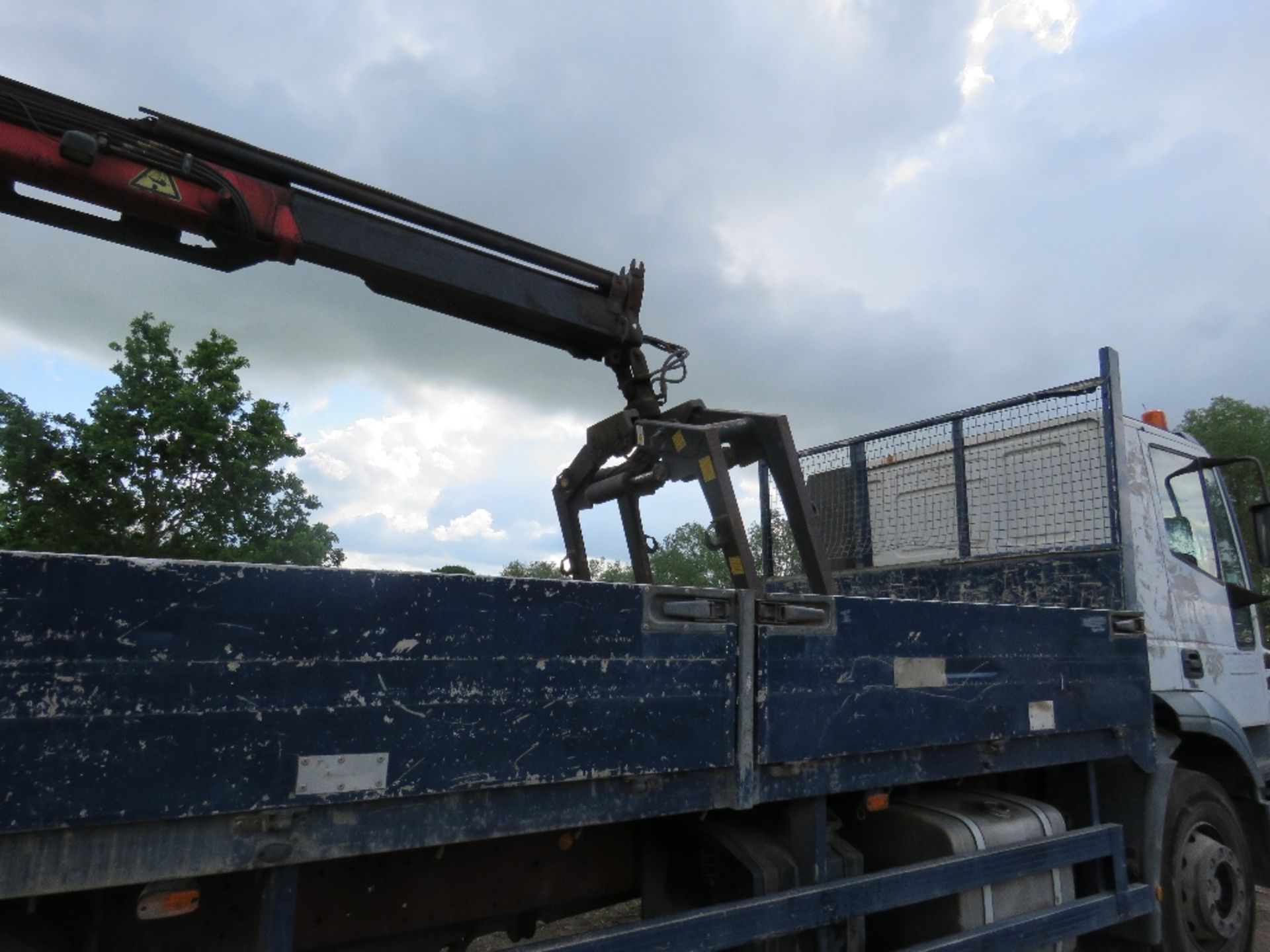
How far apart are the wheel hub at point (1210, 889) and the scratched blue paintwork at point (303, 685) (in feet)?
9.58

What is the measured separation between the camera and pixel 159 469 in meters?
18.2

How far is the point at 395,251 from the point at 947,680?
2.73 metres

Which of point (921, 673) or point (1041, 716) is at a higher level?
point (921, 673)

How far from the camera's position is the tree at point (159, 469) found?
56.9ft

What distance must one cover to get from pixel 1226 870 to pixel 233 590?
181 inches

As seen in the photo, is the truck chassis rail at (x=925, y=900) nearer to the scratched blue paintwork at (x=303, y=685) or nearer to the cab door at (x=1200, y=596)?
the scratched blue paintwork at (x=303, y=685)

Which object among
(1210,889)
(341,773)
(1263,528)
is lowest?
(1210,889)

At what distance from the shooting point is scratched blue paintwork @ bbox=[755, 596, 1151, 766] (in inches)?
103

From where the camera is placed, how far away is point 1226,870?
13.8 ft

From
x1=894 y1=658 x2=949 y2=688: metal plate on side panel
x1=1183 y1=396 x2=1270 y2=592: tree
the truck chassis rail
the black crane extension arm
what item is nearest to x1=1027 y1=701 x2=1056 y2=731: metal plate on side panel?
the truck chassis rail

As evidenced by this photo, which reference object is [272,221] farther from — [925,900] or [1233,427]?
[1233,427]

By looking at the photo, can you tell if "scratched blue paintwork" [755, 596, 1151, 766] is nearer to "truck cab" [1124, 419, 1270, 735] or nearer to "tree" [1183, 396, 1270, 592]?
"truck cab" [1124, 419, 1270, 735]

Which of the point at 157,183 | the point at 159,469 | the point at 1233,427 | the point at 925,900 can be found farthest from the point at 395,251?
the point at 1233,427

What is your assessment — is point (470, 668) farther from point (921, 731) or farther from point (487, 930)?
point (921, 731)
